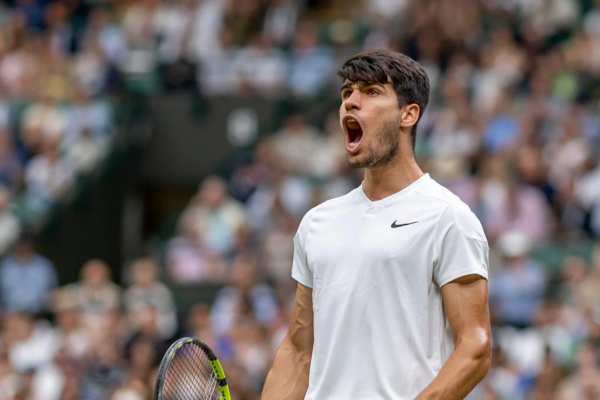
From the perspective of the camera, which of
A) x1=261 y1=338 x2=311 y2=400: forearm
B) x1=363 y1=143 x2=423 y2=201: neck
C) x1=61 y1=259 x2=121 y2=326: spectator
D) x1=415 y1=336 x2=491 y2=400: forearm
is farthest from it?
x1=61 y1=259 x2=121 y2=326: spectator

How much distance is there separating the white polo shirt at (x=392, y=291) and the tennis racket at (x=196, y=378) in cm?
47

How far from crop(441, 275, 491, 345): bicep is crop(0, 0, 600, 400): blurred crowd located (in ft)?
16.7

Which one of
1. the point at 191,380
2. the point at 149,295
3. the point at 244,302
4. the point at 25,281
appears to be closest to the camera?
the point at 191,380

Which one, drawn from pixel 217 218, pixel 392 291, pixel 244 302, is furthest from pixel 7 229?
pixel 392 291

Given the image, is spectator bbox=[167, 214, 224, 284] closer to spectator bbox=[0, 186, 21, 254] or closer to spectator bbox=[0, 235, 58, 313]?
spectator bbox=[0, 235, 58, 313]

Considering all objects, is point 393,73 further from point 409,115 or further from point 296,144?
point 296,144

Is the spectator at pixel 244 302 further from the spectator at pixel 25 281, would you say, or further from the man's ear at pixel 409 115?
the man's ear at pixel 409 115

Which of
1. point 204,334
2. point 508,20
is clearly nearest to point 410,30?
point 508,20

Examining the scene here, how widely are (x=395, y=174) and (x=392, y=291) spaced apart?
426 mm

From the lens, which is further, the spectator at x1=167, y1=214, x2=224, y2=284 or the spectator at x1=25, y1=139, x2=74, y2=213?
the spectator at x1=25, y1=139, x2=74, y2=213

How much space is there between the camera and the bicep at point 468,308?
3.68 m

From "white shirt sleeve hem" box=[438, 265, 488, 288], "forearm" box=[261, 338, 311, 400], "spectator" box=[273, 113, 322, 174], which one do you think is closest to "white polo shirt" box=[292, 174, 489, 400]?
"white shirt sleeve hem" box=[438, 265, 488, 288]

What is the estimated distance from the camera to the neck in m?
3.99

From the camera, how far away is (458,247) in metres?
3.72
